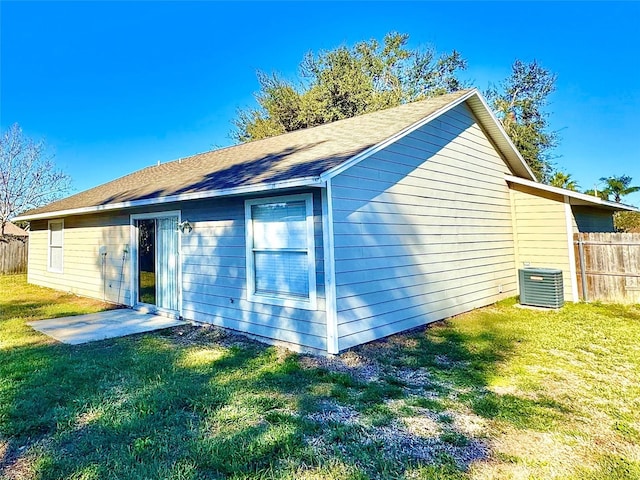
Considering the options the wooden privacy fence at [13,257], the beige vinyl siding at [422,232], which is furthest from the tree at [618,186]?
the wooden privacy fence at [13,257]

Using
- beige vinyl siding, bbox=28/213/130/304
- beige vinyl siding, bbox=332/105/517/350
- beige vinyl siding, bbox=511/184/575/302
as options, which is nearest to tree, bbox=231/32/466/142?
beige vinyl siding, bbox=28/213/130/304

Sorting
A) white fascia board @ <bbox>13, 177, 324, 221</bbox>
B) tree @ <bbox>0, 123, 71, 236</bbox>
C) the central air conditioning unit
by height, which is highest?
tree @ <bbox>0, 123, 71, 236</bbox>

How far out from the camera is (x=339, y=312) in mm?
4836

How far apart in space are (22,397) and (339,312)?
3.45 metres

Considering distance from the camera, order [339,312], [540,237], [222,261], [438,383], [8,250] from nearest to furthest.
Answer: [438,383] → [339,312] → [222,261] → [540,237] → [8,250]

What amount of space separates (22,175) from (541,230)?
27065 mm

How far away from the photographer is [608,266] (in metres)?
7.98

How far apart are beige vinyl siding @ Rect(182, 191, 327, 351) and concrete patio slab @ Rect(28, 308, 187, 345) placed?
720 millimetres

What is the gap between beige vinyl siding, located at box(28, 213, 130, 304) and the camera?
350 inches

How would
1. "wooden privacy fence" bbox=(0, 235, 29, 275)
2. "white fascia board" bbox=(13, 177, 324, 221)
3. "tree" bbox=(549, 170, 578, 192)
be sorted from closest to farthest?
"white fascia board" bbox=(13, 177, 324, 221) → "wooden privacy fence" bbox=(0, 235, 29, 275) → "tree" bbox=(549, 170, 578, 192)

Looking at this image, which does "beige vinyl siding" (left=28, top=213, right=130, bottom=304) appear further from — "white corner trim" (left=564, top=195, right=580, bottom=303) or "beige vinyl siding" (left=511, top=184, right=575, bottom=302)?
"white corner trim" (left=564, top=195, right=580, bottom=303)

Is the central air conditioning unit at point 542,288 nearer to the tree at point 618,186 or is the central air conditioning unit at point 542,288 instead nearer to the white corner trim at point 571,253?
the white corner trim at point 571,253

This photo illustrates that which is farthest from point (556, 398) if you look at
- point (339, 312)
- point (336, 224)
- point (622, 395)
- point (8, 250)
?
point (8, 250)

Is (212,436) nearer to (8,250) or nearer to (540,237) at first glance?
(540,237)
